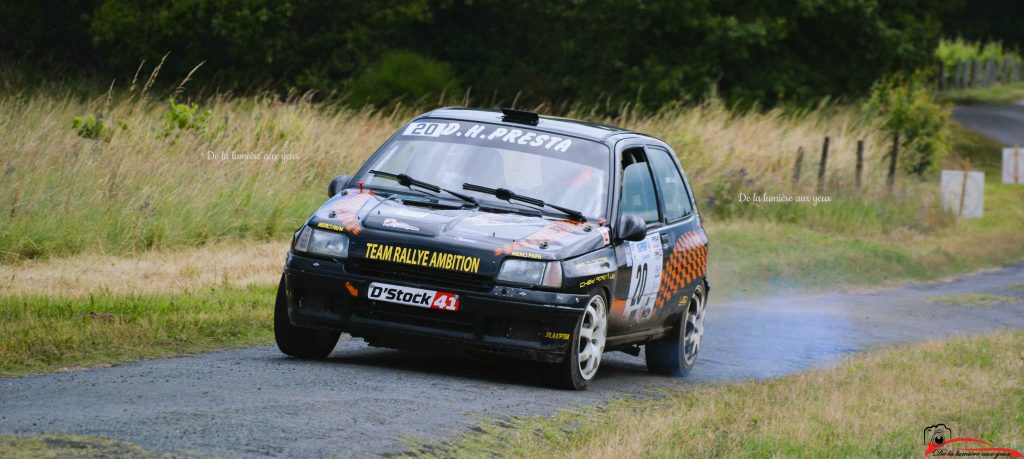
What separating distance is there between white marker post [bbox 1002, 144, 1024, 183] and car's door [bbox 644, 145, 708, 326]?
2407 cm

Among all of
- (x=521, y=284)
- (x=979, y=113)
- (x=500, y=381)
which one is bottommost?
(x=979, y=113)

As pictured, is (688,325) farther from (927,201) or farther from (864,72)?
(864,72)

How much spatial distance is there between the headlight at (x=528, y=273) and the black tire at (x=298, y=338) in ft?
4.35

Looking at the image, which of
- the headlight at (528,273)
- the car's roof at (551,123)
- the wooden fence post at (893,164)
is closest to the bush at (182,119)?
the car's roof at (551,123)

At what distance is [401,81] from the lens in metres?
38.5

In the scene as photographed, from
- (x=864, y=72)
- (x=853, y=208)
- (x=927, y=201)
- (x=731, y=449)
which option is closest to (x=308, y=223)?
(x=731, y=449)

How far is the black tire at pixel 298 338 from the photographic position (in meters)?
9.20

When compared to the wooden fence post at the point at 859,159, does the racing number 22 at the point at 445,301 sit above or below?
above

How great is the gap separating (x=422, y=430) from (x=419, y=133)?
10.7 ft

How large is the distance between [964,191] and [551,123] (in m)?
20.1

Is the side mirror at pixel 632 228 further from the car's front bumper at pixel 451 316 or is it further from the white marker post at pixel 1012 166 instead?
the white marker post at pixel 1012 166

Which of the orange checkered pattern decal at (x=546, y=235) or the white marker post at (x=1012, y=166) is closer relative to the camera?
the orange checkered pattern decal at (x=546, y=235)

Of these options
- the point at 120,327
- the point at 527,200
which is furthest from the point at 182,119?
the point at 527,200

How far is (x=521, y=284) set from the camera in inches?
335
